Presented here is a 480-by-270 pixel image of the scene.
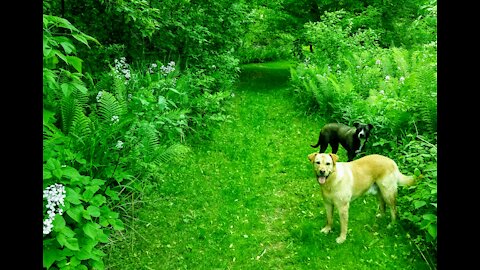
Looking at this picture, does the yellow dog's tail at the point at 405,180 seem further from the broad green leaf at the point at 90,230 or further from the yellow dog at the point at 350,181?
the broad green leaf at the point at 90,230

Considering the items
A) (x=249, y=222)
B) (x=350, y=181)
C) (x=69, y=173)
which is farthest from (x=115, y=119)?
(x=350, y=181)

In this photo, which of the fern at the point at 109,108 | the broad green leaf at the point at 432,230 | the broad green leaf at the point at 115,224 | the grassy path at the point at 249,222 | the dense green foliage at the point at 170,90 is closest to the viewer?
the dense green foliage at the point at 170,90

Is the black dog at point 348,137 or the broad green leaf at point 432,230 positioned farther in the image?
the black dog at point 348,137

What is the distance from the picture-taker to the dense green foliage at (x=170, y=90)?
11.3 feet

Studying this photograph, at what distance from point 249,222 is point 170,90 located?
3.43 meters

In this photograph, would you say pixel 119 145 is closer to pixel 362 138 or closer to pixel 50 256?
pixel 50 256

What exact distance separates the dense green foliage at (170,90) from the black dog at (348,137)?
1.16ft

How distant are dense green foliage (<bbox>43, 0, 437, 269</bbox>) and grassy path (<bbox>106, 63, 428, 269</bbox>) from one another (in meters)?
0.30

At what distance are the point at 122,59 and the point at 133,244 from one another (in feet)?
13.9

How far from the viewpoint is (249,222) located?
5414mm

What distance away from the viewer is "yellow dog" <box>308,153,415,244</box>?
4605 millimetres

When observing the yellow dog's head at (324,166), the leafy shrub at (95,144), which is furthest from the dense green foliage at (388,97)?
the leafy shrub at (95,144)
